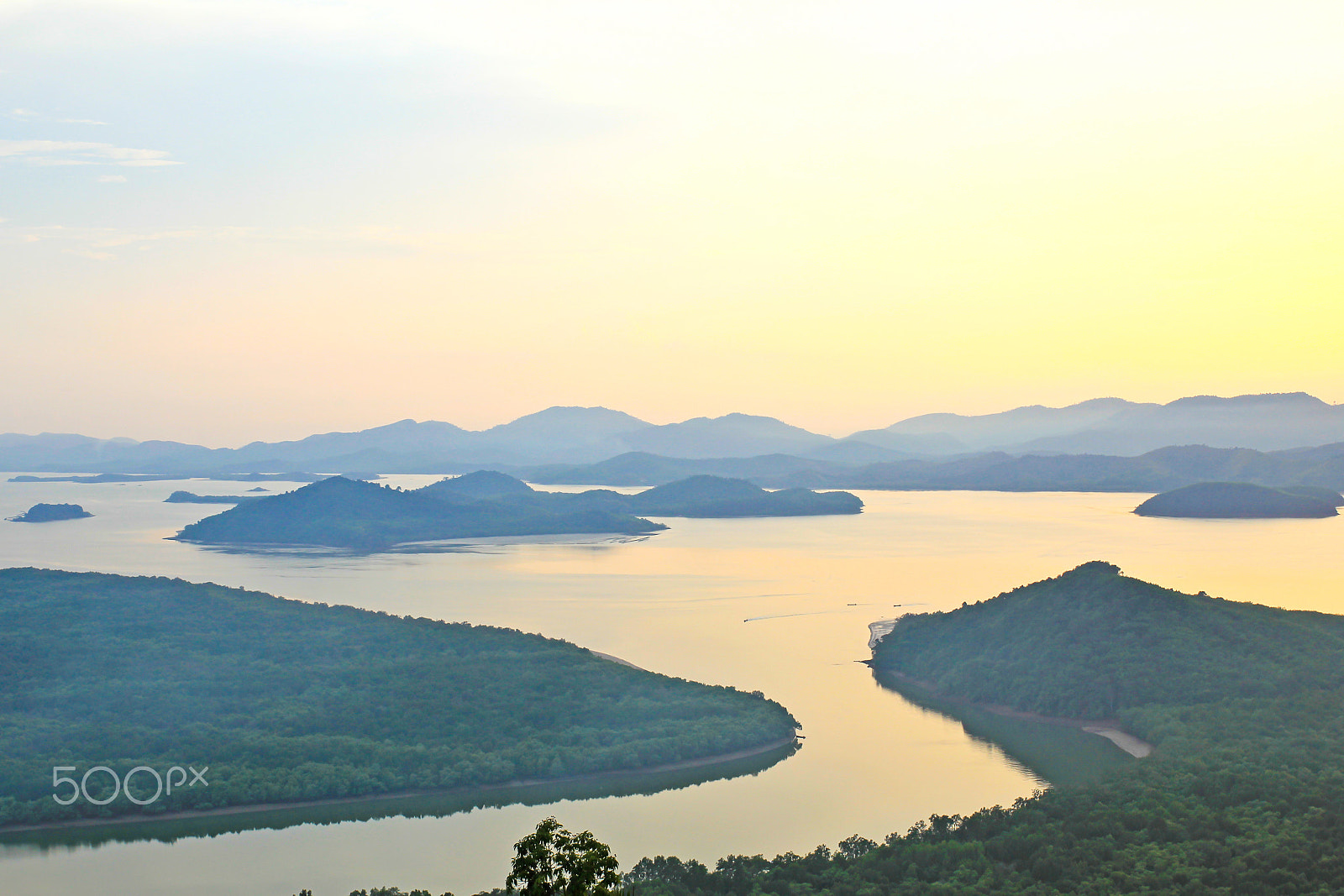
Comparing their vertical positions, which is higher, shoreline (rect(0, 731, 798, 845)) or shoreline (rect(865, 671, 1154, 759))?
shoreline (rect(865, 671, 1154, 759))

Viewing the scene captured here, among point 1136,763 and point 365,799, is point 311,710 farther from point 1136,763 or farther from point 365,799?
point 1136,763

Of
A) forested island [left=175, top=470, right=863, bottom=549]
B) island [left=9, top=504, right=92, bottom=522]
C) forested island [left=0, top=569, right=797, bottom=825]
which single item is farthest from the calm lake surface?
forested island [left=175, top=470, right=863, bottom=549]

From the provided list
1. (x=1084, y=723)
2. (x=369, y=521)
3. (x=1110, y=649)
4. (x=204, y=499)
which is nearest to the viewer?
(x=1084, y=723)

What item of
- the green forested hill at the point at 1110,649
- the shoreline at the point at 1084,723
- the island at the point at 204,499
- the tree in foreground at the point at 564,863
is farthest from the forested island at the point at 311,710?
the island at the point at 204,499

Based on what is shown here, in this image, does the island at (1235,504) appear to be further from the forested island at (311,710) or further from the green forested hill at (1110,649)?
the forested island at (311,710)

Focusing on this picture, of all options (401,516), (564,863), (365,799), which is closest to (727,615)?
(365,799)

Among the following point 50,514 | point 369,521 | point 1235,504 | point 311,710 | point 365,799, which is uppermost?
point 1235,504

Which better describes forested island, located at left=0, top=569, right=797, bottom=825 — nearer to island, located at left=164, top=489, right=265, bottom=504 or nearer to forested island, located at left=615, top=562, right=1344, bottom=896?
forested island, located at left=615, top=562, right=1344, bottom=896
